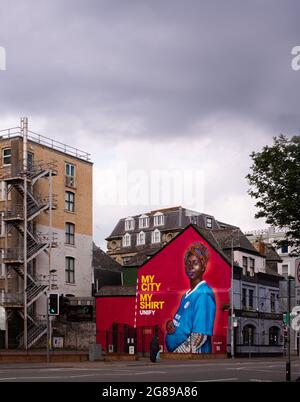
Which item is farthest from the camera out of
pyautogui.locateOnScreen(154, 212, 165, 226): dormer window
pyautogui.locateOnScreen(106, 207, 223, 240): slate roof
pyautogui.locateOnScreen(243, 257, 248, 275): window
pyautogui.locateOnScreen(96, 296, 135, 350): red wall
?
pyautogui.locateOnScreen(154, 212, 165, 226): dormer window

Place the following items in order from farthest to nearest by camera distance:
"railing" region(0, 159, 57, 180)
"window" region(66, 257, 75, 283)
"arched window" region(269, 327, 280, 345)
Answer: "window" region(66, 257, 75, 283)
"arched window" region(269, 327, 280, 345)
"railing" region(0, 159, 57, 180)

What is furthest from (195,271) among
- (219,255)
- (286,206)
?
(286,206)

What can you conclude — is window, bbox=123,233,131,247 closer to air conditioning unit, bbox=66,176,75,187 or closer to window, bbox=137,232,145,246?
window, bbox=137,232,145,246

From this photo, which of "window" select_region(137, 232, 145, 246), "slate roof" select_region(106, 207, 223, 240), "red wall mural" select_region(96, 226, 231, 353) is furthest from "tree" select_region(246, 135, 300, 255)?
"window" select_region(137, 232, 145, 246)

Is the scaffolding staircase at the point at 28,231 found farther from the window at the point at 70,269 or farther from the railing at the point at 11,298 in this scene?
the window at the point at 70,269

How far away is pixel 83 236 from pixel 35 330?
39.3ft

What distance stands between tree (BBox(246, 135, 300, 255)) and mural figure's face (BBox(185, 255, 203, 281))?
36.1 meters

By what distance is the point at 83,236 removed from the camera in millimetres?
68250

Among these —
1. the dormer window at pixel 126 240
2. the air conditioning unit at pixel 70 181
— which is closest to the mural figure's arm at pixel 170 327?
the air conditioning unit at pixel 70 181

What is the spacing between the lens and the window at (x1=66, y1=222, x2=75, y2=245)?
66312 millimetres

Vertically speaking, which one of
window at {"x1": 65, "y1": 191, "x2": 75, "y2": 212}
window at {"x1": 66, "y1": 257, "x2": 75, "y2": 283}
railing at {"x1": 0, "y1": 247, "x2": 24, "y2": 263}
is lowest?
window at {"x1": 66, "y1": 257, "x2": 75, "y2": 283}

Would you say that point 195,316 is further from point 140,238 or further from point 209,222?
point 140,238

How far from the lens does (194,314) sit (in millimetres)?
61344
